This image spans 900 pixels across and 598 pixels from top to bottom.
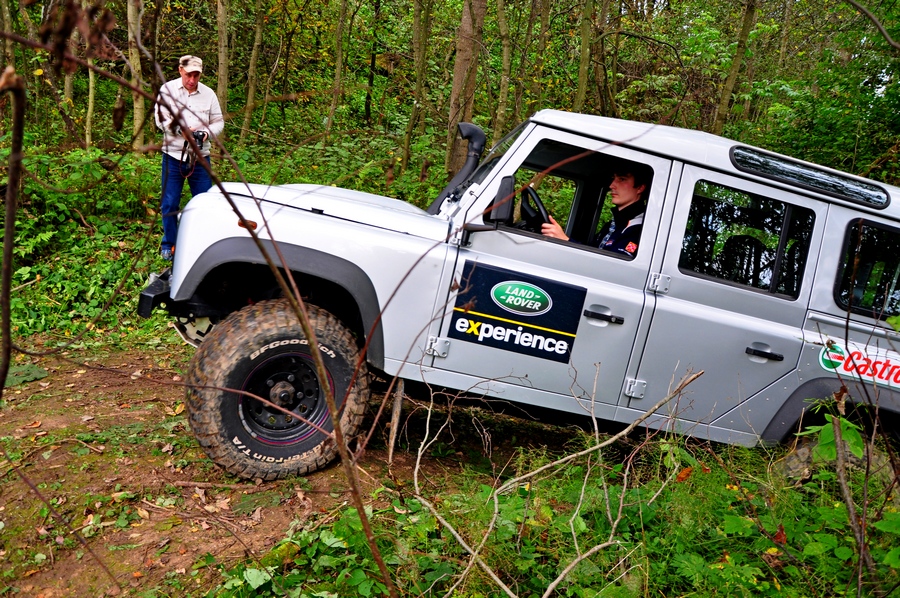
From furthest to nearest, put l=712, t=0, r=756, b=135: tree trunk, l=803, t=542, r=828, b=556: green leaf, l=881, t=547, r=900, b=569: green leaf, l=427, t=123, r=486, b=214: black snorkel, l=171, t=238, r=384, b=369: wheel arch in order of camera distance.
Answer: l=712, t=0, r=756, b=135: tree trunk < l=427, t=123, r=486, b=214: black snorkel < l=171, t=238, r=384, b=369: wheel arch < l=803, t=542, r=828, b=556: green leaf < l=881, t=547, r=900, b=569: green leaf

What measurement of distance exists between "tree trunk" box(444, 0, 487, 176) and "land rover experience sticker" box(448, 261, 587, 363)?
4766 millimetres

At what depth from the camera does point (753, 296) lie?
12.3 ft

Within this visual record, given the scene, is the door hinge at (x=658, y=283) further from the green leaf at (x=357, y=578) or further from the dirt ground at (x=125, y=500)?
the green leaf at (x=357, y=578)

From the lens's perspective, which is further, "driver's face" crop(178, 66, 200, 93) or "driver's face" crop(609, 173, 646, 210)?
"driver's face" crop(178, 66, 200, 93)

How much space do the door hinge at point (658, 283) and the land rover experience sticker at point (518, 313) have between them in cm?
39

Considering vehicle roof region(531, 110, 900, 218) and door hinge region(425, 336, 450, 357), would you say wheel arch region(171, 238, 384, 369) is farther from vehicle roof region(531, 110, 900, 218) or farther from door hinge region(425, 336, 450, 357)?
vehicle roof region(531, 110, 900, 218)

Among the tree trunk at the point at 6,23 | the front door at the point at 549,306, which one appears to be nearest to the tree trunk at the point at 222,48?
the tree trunk at the point at 6,23

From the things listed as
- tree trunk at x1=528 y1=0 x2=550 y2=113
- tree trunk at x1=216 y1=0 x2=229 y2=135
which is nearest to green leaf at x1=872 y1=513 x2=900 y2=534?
tree trunk at x1=528 y1=0 x2=550 y2=113

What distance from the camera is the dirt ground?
285 cm

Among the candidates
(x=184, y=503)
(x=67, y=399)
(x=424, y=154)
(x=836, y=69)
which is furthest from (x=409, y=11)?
(x=184, y=503)

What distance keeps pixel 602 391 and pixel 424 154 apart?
21.7ft

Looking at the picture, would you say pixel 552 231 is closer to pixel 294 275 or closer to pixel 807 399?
pixel 294 275

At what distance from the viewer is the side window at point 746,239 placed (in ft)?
12.2

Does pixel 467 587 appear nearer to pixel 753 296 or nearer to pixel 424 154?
pixel 753 296
